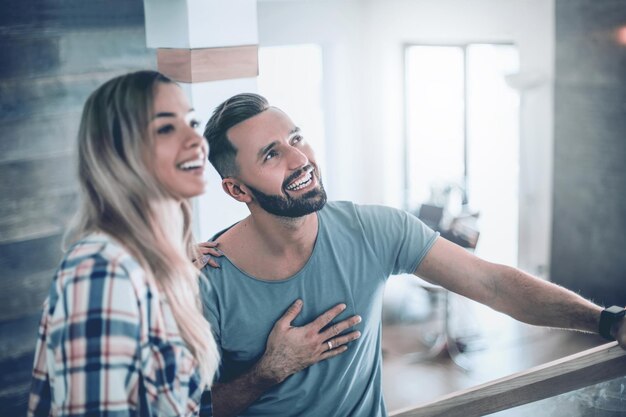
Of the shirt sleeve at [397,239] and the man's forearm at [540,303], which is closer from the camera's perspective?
the man's forearm at [540,303]

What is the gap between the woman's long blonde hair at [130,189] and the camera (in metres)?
1.25

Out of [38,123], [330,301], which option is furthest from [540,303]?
[38,123]

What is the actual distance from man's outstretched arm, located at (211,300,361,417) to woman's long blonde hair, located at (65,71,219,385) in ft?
1.39

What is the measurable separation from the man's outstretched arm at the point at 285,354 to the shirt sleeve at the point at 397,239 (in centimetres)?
18

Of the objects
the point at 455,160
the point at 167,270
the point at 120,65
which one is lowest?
the point at 455,160

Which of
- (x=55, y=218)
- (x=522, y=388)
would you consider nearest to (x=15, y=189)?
(x=55, y=218)

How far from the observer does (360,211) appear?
1934 millimetres

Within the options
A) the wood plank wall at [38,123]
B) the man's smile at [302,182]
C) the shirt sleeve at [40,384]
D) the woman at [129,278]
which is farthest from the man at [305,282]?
the wood plank wall at [38,123]

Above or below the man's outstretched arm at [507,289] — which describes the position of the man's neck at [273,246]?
above

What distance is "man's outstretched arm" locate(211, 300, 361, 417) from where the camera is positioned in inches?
67.6

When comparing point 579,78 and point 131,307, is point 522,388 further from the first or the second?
point 579,78

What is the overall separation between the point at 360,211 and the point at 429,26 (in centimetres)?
557

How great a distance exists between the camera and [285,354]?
1.72 metres

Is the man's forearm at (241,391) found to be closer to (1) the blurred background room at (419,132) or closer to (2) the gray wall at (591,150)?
(1) the blurred background room at (419,132)
